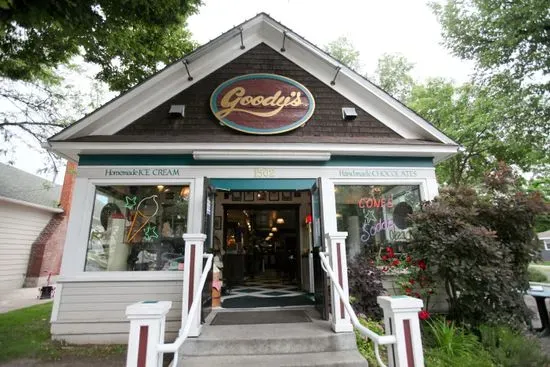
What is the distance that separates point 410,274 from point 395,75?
17.6m

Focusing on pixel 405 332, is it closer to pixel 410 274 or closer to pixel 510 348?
pixel 510 348

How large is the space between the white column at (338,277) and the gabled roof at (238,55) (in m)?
2.26

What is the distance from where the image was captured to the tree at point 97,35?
13.1 feet

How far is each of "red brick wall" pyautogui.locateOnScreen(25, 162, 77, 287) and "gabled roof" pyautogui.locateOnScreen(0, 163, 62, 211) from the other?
0.71 m

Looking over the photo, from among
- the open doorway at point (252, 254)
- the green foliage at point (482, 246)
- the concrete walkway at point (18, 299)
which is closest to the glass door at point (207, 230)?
the open doorway at point (252, 254)

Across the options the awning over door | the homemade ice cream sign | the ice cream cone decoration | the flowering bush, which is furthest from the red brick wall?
the flowering bush

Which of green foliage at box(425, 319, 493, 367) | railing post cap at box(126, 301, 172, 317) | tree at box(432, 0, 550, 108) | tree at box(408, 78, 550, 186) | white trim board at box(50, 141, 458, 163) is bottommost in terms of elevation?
green foliage at box(425, 319, 493, 367)

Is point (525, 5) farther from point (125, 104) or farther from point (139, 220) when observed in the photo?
point (139, 220)

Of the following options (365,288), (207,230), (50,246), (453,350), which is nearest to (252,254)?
(207,230)

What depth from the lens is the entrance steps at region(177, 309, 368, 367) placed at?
3.37 m

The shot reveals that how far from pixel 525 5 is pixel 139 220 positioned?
13204 mm

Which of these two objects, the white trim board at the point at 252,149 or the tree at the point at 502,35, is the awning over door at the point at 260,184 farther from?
the tree at the point at 502,35

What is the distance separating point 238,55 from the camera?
6414 mm

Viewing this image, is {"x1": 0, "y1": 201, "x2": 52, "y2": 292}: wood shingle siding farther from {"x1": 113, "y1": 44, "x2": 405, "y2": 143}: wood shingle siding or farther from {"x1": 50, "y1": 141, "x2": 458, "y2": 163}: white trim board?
{"x1": 113, "y1": 44, "x2": 405, "y2": 143}: wood shingle siding
